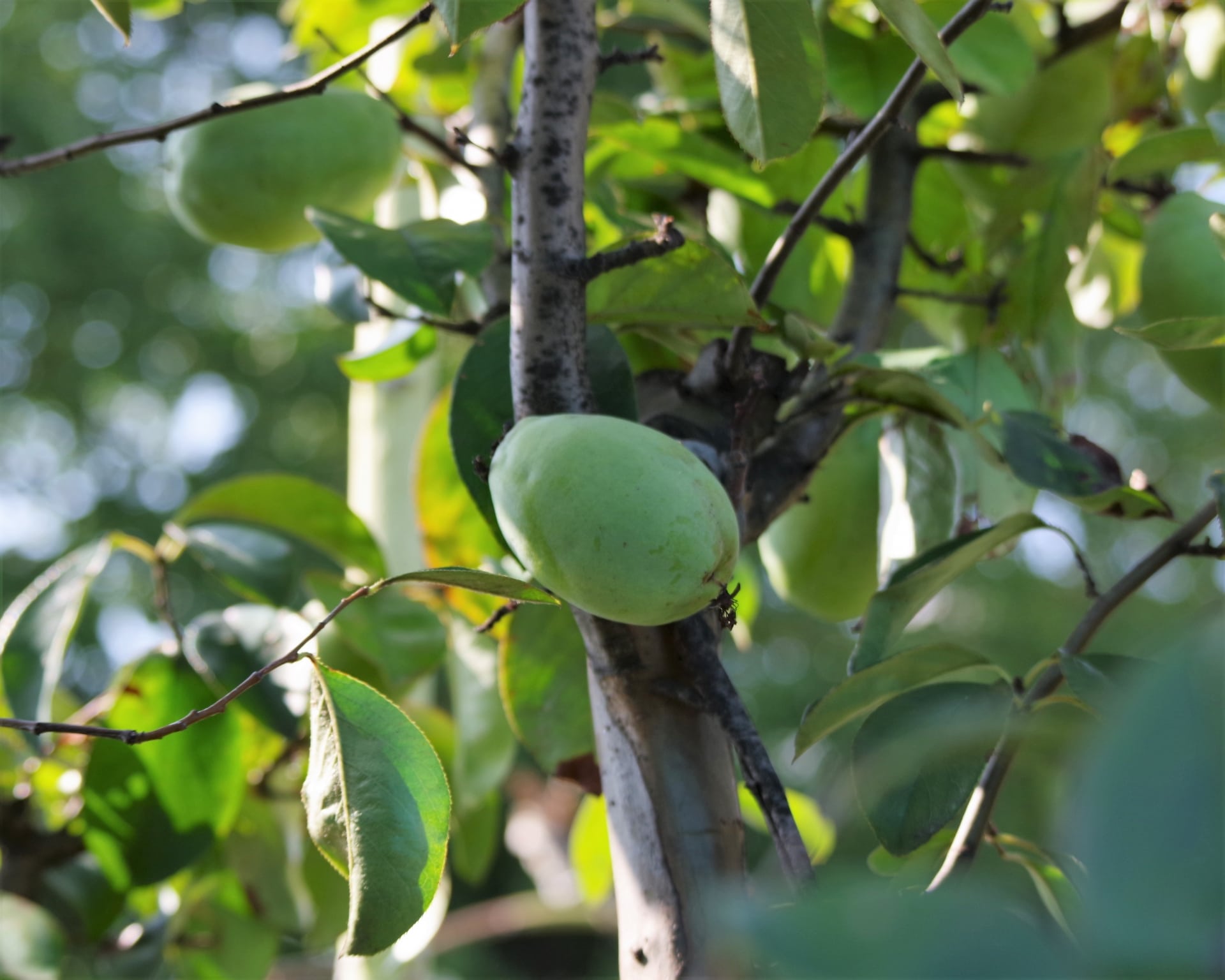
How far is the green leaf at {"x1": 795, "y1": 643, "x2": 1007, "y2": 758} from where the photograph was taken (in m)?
0.34

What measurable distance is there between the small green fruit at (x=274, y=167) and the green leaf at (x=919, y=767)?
1.01 ft

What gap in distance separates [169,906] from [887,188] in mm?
512

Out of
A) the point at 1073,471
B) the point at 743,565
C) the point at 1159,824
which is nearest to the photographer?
the point at 1159,824

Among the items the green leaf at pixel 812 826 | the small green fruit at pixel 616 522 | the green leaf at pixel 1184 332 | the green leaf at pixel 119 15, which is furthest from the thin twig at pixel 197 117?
the green leaf at pixel 812 826

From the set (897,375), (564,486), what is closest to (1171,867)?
(564,486)

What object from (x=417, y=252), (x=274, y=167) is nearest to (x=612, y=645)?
(x=417, y=252)

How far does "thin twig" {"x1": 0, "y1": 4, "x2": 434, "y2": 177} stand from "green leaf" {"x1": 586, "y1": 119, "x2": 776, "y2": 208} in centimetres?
15

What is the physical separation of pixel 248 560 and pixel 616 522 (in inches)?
10.8

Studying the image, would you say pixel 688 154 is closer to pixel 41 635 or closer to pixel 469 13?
pixel 469 13

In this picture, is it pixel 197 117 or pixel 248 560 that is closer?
pixel 197 117

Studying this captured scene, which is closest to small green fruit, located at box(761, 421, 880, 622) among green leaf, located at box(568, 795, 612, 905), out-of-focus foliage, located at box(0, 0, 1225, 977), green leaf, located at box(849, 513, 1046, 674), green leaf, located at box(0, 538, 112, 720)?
out-of-focus foliage, located at box(0, 0, 1225, 977)

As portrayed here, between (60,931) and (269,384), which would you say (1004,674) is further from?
(269,384)

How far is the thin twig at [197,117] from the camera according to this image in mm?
336

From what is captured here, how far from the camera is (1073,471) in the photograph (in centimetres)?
39
